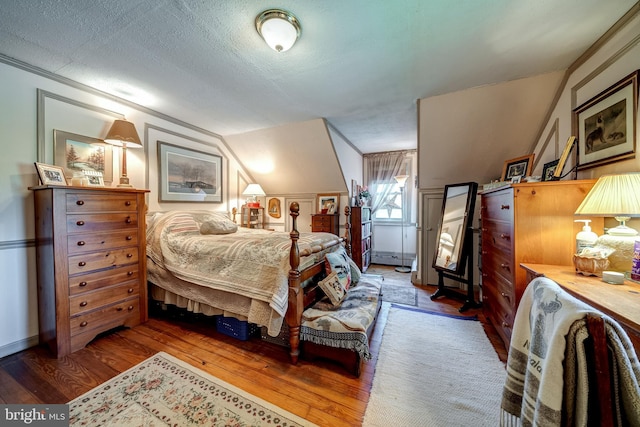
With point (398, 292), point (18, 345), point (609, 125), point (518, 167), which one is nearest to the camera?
point (609, 125)

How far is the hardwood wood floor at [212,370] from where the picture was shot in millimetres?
1458

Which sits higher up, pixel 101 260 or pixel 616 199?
pixel 616 199

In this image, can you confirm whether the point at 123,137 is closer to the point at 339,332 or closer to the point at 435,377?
the point at 339,332

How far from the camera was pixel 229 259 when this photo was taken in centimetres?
212

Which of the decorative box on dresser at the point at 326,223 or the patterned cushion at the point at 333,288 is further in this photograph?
the decorative box on dresser at the point at 326,223

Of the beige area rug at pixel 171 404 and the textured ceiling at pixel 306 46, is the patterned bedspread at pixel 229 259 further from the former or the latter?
the textured ceiling at pixel 306 46

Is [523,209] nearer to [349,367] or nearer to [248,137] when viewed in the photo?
[349,367]

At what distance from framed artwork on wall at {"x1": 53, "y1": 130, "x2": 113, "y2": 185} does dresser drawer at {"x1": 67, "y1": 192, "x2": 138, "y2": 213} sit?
1.90 ft

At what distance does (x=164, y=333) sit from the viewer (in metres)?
2.24

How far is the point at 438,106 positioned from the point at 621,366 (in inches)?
111

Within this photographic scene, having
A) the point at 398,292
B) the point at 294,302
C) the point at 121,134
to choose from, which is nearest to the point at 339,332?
the point at 294,302

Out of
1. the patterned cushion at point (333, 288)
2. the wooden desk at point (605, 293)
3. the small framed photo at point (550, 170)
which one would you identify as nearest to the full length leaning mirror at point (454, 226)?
the small framed photo at point (550, 170)

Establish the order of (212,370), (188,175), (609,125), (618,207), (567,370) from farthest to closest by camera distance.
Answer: (188,175)
(212,370)
(609,125)
(618,207)
(567,370)

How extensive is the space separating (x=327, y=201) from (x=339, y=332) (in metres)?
2.92
